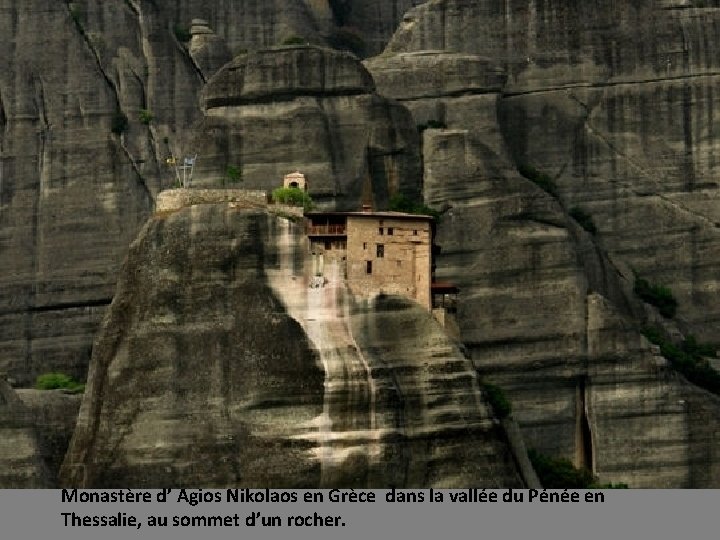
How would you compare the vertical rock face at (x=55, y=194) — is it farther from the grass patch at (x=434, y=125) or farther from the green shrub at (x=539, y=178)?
the green shrub at (x=539, y=178)

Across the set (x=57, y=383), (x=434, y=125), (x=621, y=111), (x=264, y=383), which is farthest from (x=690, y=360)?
(x=57, y=383)

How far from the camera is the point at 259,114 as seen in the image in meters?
137

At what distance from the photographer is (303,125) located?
13638cm

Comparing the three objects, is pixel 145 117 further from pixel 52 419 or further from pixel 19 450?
pixel 19 450

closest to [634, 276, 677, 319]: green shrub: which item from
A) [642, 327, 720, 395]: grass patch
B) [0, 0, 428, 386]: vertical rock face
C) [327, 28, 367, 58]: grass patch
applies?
[642, 327, 720, 395]: grass patch

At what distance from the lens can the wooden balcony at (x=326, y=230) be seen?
128 meters

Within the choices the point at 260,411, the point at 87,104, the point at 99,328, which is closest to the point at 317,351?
the point at 260,411

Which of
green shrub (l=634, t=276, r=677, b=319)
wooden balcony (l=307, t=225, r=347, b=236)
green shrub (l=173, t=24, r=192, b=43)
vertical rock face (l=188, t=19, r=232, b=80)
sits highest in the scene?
green shrub (l=173, t=24, r=192, b=43)

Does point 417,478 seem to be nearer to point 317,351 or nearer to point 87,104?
point 317,351

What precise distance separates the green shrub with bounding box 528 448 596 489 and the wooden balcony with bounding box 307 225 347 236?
10.1 m

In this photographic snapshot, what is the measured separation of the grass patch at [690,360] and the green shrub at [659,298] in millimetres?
1608

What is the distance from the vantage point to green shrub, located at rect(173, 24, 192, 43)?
147m

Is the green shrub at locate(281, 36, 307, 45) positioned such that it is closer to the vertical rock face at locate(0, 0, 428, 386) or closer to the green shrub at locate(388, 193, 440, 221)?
the vertical rock face at locate(0, 0, 428, 386)

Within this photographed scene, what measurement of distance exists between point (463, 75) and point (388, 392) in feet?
63.9
